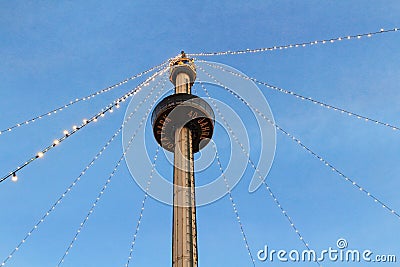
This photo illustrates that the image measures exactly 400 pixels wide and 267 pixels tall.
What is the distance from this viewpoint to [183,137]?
32156mm

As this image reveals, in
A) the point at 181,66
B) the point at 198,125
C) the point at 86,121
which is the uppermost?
Result: the point at 181,66

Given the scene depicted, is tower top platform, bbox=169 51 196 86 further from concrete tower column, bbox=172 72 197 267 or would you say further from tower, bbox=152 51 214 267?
concrete tower column, bbox=172 72 197 267

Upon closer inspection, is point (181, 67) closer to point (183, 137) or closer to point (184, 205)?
point (183, 137)

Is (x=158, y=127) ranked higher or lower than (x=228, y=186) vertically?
higher

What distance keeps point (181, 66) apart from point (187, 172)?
1184cm

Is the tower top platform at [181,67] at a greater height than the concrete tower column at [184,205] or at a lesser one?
greater

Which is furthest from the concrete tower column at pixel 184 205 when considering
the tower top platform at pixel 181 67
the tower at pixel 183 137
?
the tower top platform at pixel 181 67

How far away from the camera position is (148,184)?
32.2 m

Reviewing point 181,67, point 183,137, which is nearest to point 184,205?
point 183,137

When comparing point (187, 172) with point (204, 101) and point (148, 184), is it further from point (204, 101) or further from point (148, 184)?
point (204, 101)

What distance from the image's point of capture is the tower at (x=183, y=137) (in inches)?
1000

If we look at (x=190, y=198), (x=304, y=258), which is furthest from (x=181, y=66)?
(x=304, y=258)

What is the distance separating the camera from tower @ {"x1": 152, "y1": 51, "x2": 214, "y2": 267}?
25.4m

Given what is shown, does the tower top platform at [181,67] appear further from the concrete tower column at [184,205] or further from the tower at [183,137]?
the concrete tower column at [184,205]
